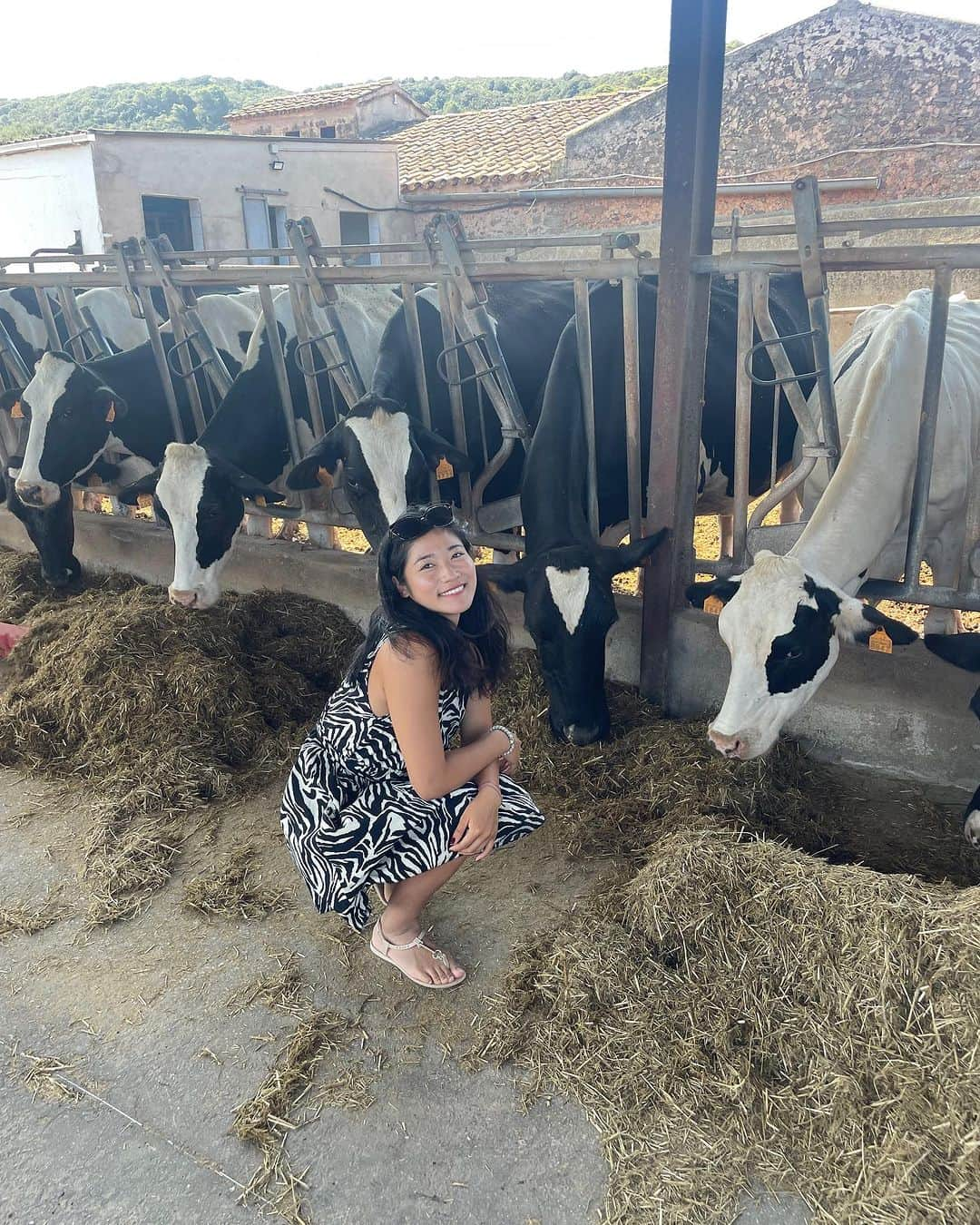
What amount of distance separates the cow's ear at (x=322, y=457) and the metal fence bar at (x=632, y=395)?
144 cm

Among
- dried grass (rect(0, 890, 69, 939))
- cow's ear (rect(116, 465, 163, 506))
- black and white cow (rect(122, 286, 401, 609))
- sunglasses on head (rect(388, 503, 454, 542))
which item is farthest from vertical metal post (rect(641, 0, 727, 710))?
cow's ear (rect(116, 465, 163, 506))

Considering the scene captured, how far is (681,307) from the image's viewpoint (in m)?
3.76

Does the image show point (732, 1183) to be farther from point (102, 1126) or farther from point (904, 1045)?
point (102, 1126)

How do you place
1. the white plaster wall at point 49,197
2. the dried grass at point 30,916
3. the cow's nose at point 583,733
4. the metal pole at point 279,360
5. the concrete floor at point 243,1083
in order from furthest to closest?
the white plaster wall at point 49,197 → the metal pole at point 279,360 → the cow's nose at point 583,733 → the dried grass at point 30,916 → the concrete floor at point 243,1083

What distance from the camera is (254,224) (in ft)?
77.7

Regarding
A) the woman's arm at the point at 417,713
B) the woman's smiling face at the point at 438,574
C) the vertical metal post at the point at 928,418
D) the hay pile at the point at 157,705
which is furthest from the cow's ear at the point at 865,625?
the hay pile at the point at 157,705

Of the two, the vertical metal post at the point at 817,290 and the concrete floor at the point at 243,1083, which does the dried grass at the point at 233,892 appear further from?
the vertical metal post at the point at 817,290

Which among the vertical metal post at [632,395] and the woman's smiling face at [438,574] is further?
the vertical metal post at [632,395]

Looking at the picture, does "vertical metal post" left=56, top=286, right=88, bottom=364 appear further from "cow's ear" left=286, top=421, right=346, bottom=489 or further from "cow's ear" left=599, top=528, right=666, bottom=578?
"cow's ear" left=599, top=528, right=666, bottom=578

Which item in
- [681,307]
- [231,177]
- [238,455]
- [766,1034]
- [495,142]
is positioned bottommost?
[766,1034]

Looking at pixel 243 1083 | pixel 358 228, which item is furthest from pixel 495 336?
pixel 358 228

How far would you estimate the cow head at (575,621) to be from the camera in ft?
12.4

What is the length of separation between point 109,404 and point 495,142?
2425 cm

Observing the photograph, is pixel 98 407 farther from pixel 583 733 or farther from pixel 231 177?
pixel 231 177
